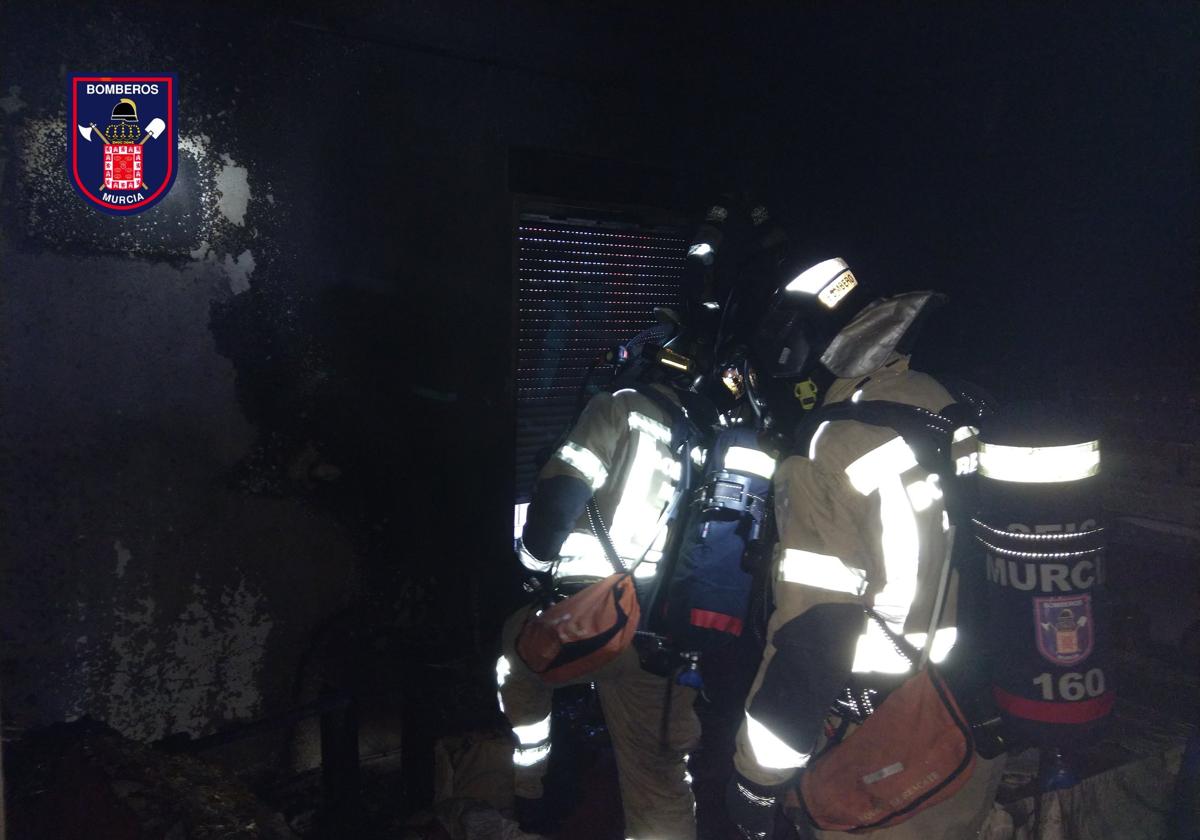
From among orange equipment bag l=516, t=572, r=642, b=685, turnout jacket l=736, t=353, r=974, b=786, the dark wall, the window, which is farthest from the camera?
the window

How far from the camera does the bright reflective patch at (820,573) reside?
6.75ft

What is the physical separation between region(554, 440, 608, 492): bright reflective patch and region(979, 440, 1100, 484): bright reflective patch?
161cm

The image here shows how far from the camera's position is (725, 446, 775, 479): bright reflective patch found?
2980 millimetres

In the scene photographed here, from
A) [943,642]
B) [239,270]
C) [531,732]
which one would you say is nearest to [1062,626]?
[943,642]

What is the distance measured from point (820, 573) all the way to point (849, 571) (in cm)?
11

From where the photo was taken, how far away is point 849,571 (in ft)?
6.89

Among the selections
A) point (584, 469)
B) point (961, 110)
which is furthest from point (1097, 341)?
point (584, 469)

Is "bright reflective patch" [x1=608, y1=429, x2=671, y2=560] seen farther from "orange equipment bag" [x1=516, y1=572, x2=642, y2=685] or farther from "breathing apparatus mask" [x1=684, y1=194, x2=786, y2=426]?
"breathing apparatus mask" [x1=684, y1=194, x2=786, y2=426]

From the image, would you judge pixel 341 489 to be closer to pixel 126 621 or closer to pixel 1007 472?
pixel 126 621

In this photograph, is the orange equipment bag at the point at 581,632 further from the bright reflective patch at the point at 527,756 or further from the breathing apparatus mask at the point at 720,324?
the breathing apparatus mask at the point at 720,324

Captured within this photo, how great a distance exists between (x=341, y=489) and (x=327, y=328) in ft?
3.04

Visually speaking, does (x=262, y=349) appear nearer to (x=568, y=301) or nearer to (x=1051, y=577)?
(x=568, y=301)

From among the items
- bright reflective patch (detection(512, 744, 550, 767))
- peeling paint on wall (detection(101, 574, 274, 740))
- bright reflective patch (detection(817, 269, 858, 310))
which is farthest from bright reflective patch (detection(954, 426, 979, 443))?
peeling paint on wall (detection(101, 574, 274, 740))

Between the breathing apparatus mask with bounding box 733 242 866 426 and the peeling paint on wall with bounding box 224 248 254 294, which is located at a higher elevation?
the peeling paint on wall with bounding box 224 248 254 294
